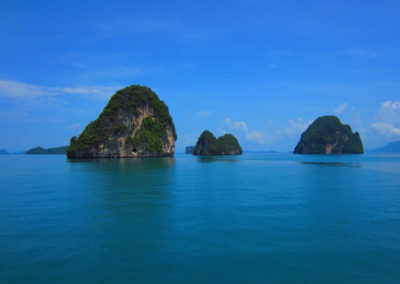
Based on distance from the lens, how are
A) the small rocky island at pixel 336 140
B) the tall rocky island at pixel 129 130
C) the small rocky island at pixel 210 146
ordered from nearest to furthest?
the tall rocky island at pixel 129 130 < the small rocky island at pixel 210 146 < the small rocky island at pixel 336 140

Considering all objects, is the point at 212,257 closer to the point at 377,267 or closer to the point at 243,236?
the point at 243,236

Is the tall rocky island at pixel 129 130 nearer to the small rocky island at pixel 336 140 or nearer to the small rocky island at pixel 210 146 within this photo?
the small rocky island at pixel 210 146

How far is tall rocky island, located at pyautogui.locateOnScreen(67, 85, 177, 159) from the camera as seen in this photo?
96438 mm

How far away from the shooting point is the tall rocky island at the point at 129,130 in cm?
9644

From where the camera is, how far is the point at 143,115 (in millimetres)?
112438

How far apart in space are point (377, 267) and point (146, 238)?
22.4ft

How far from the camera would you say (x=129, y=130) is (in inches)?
4102

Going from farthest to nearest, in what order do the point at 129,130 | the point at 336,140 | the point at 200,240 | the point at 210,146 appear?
the point at 336,140 < the point at 210,146 < the point at 129,130 < the point at 200,240

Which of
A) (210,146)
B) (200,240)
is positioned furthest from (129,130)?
(200,240)

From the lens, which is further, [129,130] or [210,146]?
[210,146]

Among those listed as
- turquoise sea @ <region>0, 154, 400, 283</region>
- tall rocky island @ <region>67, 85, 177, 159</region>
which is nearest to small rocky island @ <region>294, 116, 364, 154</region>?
tall rocky island @ <region>67, 85, 177, 159</region>

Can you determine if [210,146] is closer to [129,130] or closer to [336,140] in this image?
[129,130]

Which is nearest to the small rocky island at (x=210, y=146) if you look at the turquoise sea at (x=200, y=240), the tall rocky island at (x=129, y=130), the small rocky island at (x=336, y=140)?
the tall rocky island at (x=129, y=130)

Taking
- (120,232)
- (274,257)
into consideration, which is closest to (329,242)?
(274,257)
